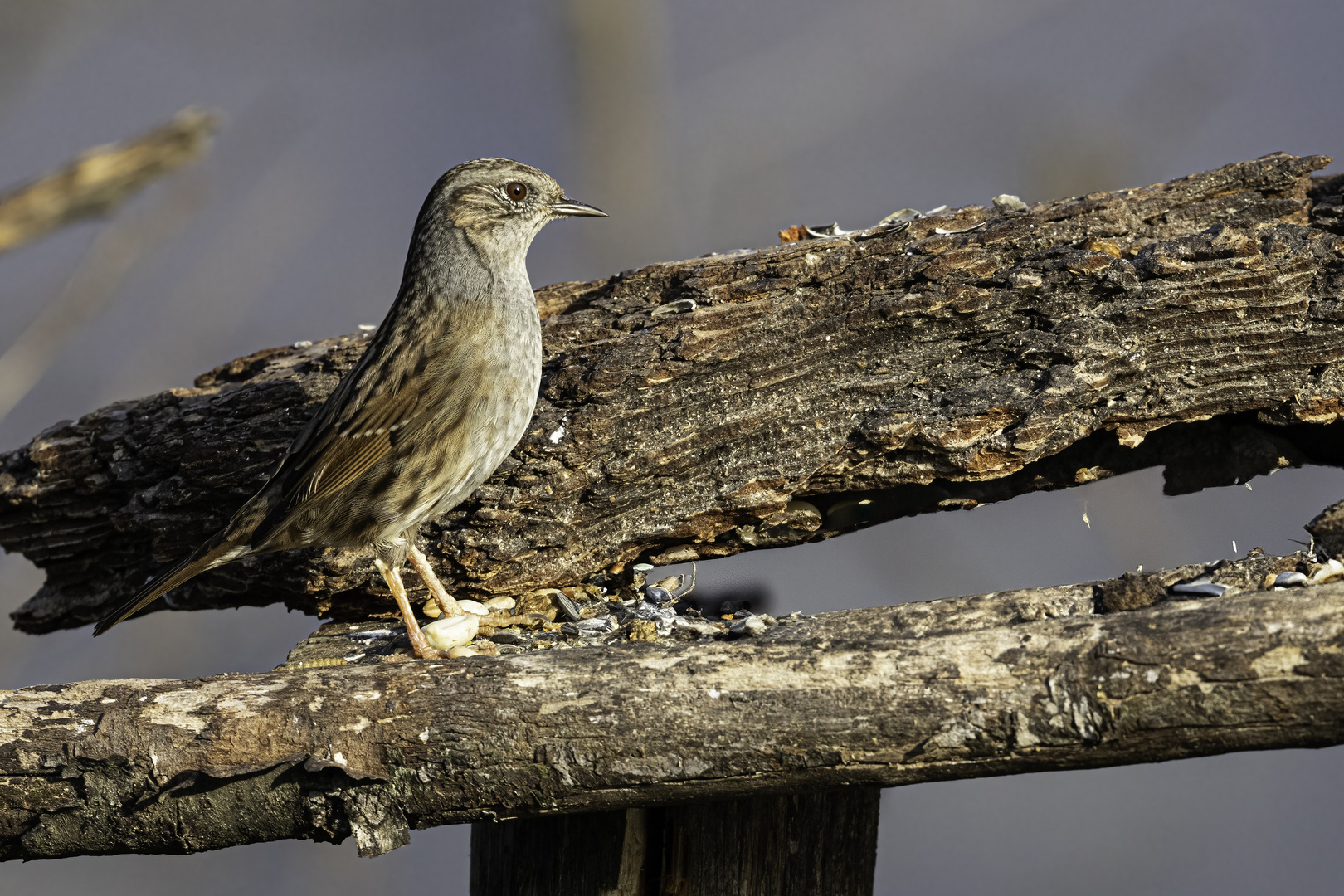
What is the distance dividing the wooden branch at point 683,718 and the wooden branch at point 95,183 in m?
1.24

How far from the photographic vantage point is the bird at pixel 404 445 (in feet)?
12.5

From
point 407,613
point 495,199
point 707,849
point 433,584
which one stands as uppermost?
point 495,199

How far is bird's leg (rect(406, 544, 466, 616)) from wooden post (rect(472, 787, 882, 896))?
2.45 feet

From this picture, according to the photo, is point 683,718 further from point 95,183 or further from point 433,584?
point 95,183

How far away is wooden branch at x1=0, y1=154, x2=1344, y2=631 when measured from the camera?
3.64 metres

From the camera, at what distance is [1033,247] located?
392 cm

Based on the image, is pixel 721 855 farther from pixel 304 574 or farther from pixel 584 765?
pixel 304 574

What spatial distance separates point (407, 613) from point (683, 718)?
52.8 inches

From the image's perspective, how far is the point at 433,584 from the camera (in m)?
3.95

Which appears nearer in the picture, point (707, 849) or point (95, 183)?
point (95, 183)

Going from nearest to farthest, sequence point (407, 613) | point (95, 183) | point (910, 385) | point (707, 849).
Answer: point (95, 183) → point (707, 849) → point (407, 613) → point (910, 385)

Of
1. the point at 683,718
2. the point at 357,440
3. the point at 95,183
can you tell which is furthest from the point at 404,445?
the point at 683,718

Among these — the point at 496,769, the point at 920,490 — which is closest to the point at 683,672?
the point at 496,769

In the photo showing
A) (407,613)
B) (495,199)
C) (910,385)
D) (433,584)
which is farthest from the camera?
(495,199)
